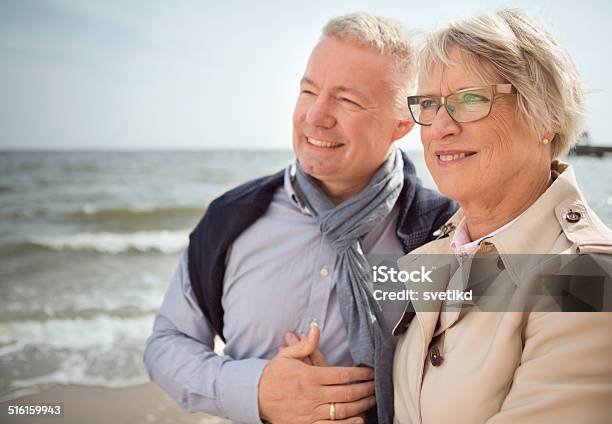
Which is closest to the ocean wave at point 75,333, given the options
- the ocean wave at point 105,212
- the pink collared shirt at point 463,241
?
the pink collared shirt at point 463,241

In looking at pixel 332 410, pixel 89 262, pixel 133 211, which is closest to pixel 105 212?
pixel 133 211

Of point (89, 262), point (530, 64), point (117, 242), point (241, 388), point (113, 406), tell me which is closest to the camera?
point (530, 64)

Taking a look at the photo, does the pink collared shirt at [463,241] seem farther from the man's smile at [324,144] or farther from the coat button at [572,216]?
the man's smile at [324,144]

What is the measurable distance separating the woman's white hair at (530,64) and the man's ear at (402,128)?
31.5 inches

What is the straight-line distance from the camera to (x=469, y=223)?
1.80 metres

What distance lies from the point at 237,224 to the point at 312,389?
0.71 m

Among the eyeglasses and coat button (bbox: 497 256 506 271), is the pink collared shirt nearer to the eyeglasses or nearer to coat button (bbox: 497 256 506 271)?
coat button (bbox: 497 256 506 271)

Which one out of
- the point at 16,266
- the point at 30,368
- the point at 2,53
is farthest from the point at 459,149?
the point at 2,53

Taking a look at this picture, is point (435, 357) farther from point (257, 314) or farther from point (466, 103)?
point (257, 314)

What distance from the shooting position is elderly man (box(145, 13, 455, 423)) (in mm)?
2141

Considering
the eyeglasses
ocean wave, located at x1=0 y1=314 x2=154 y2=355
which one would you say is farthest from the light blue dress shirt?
ocean wave, located at x1=0 y1=314 x2=154 y2=355

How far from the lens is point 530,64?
1.54 meters

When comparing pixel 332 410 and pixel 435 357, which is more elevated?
pixel 435 357

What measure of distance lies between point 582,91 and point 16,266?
8.21 meters
